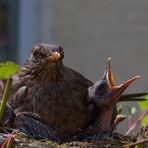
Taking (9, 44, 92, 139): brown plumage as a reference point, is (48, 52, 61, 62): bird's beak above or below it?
above

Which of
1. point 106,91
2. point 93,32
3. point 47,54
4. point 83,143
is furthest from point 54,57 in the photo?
point 93,32

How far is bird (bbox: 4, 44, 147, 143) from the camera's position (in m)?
2.09

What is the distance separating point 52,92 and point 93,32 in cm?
431

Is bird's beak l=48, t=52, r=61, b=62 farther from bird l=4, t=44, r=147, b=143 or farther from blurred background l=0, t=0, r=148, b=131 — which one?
blurred background l=0, t=0, r=148, b=131

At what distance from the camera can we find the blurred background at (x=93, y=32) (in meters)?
6.39

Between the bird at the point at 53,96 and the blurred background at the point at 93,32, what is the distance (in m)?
4.04

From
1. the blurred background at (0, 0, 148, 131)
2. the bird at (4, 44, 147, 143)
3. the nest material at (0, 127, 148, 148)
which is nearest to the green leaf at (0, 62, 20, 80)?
the bird at (4, 44, 147, 143)

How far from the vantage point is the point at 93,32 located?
6484 mm

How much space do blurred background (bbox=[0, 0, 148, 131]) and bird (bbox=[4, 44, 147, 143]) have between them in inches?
159

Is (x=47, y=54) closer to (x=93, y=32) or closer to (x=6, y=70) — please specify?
(x=6, y=70)

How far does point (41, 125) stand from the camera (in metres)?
1.95

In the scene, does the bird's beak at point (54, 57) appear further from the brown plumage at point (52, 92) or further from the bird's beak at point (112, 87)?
the bird's beak at point (112, 87)

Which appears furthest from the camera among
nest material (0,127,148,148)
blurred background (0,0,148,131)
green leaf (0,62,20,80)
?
blurred background (0,0,148,131)

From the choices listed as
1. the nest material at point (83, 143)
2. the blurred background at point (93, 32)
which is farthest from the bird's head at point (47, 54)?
the blurred background at point (93, 32)
